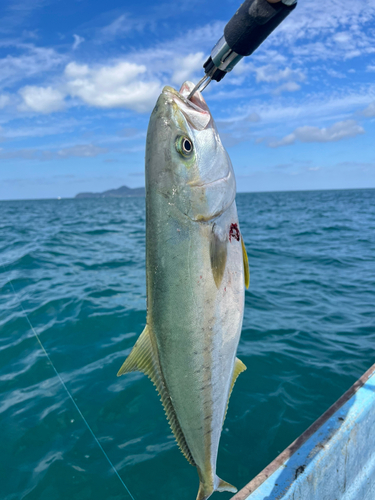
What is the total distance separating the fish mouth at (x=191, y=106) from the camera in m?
1.92

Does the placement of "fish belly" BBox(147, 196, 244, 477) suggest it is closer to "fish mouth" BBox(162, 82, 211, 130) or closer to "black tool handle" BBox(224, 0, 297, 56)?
"fish mouth" BBox(162, 82, 211, 130)

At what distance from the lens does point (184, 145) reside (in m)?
1.86

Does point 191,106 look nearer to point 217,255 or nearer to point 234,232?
point 234,232

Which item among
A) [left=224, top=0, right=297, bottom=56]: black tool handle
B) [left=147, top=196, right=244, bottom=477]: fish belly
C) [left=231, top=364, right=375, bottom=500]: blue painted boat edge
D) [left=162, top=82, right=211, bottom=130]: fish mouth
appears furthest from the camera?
[left=231, top=364, right=375, bottom=500]: blue painted boat edge

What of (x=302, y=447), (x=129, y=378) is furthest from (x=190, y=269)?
(x=129, y=378)

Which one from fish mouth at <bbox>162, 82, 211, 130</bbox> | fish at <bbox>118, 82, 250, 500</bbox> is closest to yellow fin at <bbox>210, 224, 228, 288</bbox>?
fish at <bbox>118, 82, 250, 500</bbox>

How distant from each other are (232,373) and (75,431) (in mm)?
3203

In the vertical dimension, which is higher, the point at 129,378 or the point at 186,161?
the point at 186,161

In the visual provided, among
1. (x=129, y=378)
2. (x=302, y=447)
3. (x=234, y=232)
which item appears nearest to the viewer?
(x=234, y=232)

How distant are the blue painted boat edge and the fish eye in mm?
2247

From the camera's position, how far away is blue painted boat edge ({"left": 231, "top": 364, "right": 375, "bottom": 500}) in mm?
2492

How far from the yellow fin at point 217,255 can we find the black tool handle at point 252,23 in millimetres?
897

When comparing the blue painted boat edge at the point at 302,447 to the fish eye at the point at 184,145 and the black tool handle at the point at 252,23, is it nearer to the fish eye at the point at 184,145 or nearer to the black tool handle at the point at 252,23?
the fish eye at the point at 184,145

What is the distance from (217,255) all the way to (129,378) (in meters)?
4.23
